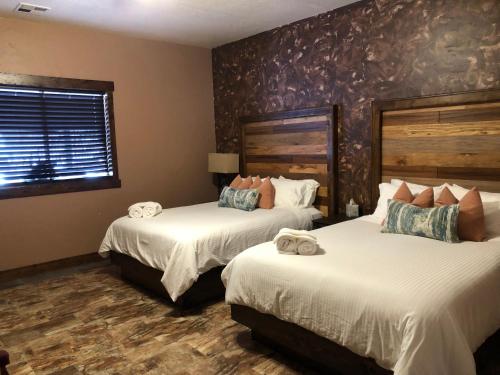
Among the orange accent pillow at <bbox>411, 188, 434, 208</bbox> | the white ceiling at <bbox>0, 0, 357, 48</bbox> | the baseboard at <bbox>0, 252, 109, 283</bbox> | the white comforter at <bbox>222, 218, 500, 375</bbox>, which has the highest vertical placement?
the white ceiling at <bbox>0, 0, 357, 48</bbox>

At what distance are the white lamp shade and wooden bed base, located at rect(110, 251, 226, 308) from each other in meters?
1.71

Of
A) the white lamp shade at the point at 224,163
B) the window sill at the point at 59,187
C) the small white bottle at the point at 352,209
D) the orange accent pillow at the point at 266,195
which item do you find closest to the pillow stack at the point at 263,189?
the orange accent pillow at the point at 266,195

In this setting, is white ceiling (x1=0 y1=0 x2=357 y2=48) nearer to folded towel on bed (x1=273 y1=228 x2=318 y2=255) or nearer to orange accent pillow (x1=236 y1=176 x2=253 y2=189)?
orange accent pillow (x1=236 y1=176 x2=253 y2=189)

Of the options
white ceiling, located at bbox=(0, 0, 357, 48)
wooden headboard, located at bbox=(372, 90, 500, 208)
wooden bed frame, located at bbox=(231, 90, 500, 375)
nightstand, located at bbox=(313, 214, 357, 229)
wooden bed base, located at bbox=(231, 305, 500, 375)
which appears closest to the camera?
wooden bed base, located at bbox=(231, 305, 500, 375)

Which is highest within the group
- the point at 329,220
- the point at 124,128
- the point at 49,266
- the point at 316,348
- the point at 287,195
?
the point at 124,128

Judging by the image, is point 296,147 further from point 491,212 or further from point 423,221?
point 491,212

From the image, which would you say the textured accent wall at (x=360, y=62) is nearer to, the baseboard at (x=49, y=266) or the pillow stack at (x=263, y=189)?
the pillow stack at (x=263, y=189)

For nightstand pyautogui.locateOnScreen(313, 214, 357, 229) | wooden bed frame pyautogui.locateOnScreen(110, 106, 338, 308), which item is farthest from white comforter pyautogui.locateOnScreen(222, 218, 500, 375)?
nightstand pyautogui.locateOnScreen(313, 214, 357, 229)

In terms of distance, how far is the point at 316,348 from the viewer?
2.08m

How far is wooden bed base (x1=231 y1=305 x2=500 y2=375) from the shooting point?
191cm

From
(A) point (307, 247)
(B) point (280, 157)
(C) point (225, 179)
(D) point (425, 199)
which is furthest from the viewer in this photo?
(C) point (225, 179)

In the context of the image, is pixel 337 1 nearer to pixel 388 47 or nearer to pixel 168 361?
pixel 388 47

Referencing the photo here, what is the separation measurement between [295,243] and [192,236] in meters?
0.98

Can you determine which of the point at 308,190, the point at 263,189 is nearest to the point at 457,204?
the point at 308,190
